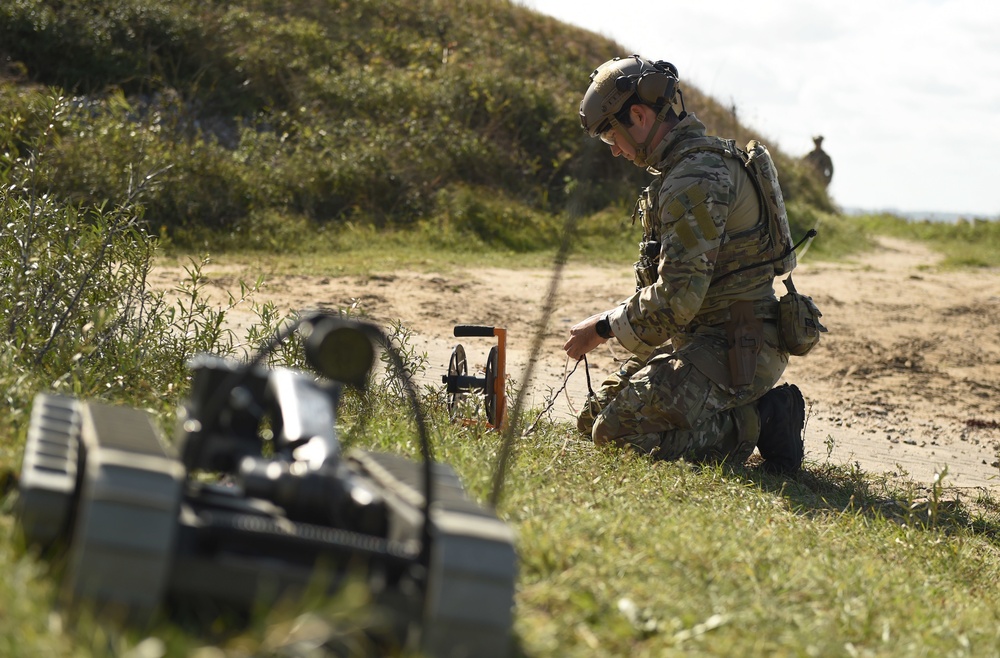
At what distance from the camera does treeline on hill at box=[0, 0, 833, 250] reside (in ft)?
41.7

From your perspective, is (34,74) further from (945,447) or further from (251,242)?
(945,447)

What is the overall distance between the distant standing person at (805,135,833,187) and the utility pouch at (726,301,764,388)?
22.2 metres

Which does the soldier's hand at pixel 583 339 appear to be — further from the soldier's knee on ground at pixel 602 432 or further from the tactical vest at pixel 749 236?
the tactical vest at pixel 749 236

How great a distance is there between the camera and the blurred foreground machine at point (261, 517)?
85.9 inches

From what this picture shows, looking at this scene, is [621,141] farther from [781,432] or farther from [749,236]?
[781,432]

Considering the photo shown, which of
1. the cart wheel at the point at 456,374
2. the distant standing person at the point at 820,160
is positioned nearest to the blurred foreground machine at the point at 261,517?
the cart wheel at the point at 456,374

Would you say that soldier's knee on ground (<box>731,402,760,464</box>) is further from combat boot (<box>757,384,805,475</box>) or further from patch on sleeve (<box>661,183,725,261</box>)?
patch on sleeve (<box>661,183,725,261</box>)

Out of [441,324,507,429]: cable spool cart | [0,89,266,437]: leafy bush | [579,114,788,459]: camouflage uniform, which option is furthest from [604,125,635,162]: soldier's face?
[0,89,266,437]: leafy bush

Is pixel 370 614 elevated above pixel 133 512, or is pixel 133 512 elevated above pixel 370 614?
pixel 133 512

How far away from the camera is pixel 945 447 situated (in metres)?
7.36

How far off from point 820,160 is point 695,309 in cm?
2321

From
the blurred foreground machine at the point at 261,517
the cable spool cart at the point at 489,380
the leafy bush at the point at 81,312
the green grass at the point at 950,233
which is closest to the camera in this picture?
the blurred foreground machine at the point at 261,517

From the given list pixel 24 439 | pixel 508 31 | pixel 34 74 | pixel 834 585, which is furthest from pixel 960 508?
pixel 508 31

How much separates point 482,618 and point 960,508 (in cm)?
417
